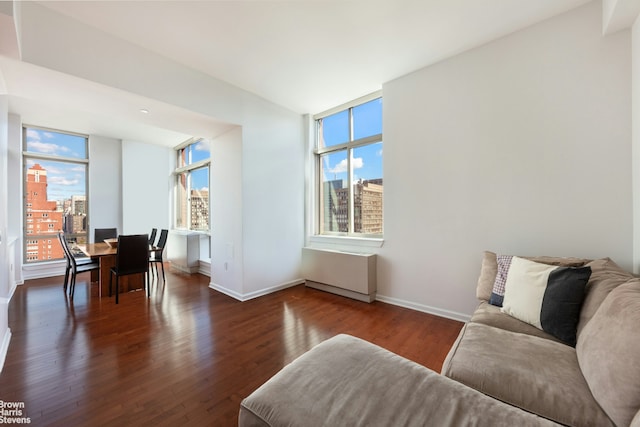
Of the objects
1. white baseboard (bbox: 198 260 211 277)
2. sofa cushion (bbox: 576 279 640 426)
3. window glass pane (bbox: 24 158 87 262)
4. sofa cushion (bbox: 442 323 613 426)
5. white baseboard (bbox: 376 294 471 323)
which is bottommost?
white baseboard (bbox: 376 294 471 323)

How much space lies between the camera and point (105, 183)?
5.64m

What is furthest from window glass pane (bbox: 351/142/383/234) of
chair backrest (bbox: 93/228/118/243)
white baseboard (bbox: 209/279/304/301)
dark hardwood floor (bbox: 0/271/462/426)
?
chair backrest (bbox: 93/228/118/243)

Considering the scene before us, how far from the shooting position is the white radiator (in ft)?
11.3

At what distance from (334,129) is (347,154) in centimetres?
59

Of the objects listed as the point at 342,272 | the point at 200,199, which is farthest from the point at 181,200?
the point at 342,272

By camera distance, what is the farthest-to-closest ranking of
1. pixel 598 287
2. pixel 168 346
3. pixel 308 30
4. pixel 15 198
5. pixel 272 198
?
pixel 15 198 < pixel 272 198 < pixel 308 30 < pixel 168 346 < pixel 598 287

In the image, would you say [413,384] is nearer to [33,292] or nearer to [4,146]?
[4,146]

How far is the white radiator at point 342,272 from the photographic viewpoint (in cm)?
343

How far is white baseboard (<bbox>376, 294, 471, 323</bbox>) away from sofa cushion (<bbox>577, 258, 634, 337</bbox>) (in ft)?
4.52

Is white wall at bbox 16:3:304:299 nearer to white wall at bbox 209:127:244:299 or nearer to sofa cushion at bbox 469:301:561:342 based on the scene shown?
white wall at bbox 209:127:244:299

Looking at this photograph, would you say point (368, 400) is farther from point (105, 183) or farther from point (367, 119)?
point (105, 183)

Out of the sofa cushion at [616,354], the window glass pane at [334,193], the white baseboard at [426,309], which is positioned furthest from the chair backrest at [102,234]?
the sofa cushion at [616,354]

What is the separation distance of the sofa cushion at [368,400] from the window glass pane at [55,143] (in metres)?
6.83

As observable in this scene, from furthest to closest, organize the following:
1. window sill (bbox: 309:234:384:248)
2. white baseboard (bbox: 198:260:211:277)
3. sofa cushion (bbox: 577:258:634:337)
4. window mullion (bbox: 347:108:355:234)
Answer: white baseboard (bbox: 198:260:211:277) → window mullion (bbox: 347:108:355:234) → window sill (bbox: 309:234:384:248) → sofa cushion (bbox: 577:258:634:337)
